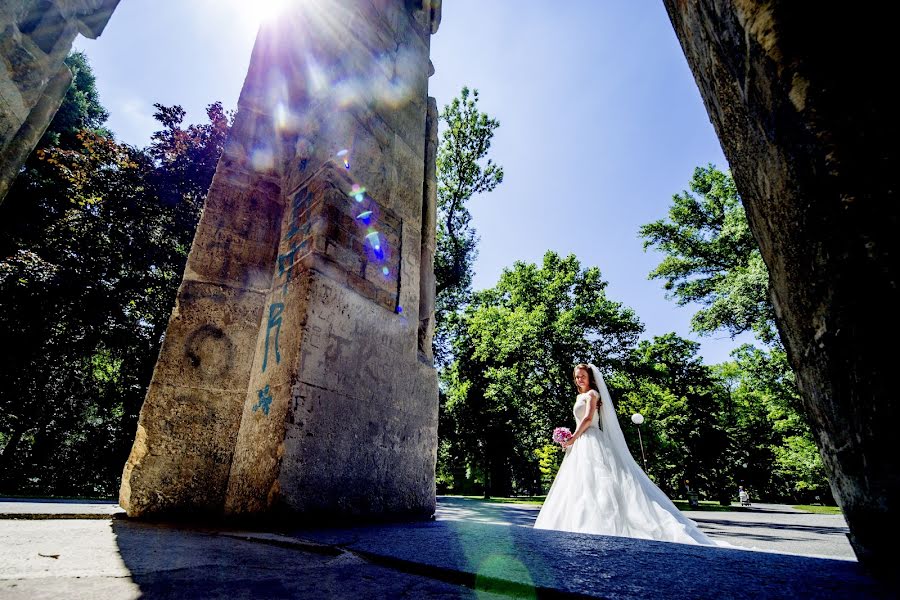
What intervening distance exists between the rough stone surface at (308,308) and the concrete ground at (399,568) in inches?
25.0

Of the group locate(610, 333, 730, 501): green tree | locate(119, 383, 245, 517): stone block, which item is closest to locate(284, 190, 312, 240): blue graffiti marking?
locate(119, 383, 245, 517): stone block

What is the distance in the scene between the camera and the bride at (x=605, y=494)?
3727 millimetres

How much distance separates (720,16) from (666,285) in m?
18.3

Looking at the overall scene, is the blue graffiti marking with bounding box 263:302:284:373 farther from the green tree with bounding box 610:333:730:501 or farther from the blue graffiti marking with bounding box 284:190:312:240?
the green tree with bounding box 610:333:730:501

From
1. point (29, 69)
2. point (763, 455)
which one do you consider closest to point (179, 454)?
point (29, 69)

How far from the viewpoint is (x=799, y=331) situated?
96 cm

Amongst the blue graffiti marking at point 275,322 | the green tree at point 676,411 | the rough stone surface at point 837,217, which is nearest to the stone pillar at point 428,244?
the blue graffiti marking at point 275,322

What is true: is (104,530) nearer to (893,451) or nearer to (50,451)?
(893,451)

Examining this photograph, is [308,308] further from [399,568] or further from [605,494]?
[605,494]

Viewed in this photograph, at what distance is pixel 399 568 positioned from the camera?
1.16 meters

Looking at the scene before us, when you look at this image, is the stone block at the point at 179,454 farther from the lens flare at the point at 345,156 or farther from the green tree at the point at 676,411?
the green tree at the point at 676,411

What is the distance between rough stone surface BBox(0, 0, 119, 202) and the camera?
5.39 feet

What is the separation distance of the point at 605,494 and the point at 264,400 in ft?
11.9

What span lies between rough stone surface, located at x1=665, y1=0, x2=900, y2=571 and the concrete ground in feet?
0.86
